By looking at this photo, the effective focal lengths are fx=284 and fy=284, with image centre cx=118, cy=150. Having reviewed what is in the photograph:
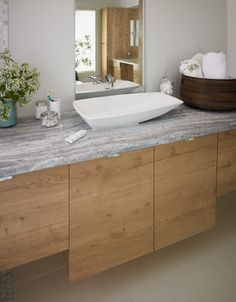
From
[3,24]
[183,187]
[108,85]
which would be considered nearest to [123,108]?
[108,85]

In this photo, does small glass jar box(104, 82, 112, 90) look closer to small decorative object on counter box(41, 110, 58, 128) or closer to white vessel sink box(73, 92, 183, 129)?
white vessel sink box(73, 92, 183, 129)

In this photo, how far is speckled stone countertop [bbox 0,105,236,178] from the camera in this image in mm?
1203

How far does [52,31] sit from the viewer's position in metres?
1.71

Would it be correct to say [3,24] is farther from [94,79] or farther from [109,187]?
[109,187]

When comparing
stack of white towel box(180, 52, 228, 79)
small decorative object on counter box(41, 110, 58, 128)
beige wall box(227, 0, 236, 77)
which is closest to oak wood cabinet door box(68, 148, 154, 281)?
small decorative object on counter box(41, 110, 58, 128)

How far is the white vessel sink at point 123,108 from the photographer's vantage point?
149 cm

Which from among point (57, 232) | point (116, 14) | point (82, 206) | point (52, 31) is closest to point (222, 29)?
point (116, 14)

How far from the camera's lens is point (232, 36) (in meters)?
2.42

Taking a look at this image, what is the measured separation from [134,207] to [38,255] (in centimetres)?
52

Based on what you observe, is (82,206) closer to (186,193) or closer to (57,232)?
(57,232)

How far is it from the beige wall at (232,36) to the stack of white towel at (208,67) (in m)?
0.59

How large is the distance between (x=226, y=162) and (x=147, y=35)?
1041 mm

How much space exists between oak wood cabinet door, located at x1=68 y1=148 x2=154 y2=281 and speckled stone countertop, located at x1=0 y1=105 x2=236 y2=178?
0.20ft

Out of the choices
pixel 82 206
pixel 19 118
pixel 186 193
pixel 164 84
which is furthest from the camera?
pixel 164 84
